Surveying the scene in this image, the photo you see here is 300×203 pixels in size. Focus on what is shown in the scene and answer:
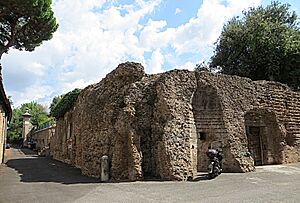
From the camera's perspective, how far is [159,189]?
940 cm

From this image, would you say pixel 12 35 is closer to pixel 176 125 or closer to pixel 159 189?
pixel 176 125

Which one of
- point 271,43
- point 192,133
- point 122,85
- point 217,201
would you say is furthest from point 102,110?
point 271,43

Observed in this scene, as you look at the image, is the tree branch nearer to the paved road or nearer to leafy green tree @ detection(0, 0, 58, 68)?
leafy green tree @ detection(0, 0, 58, 68)

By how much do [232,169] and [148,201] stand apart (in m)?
6.51

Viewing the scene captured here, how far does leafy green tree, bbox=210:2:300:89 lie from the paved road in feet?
42.5

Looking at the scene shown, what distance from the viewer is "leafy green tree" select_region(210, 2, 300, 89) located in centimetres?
2306

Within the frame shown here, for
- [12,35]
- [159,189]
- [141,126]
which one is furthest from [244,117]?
[12,35]

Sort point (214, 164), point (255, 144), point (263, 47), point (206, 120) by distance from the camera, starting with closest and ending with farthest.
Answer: point (214, 164), point (206, 120), point (255, 144), point (263, 47)

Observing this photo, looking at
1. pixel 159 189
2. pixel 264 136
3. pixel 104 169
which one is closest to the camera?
pixel 159 189

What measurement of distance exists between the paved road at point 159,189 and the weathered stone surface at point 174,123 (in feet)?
3.58

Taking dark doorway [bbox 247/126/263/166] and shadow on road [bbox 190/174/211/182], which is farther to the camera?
dark doorway [bbox 247/126/263/166]

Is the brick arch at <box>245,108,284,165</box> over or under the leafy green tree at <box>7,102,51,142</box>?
under

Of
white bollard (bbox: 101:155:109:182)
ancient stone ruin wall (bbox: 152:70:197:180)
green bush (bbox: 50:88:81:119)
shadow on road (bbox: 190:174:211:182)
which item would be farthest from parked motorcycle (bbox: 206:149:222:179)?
green bush (bbox: 50:88:81:119)

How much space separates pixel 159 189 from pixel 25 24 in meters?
15.5
